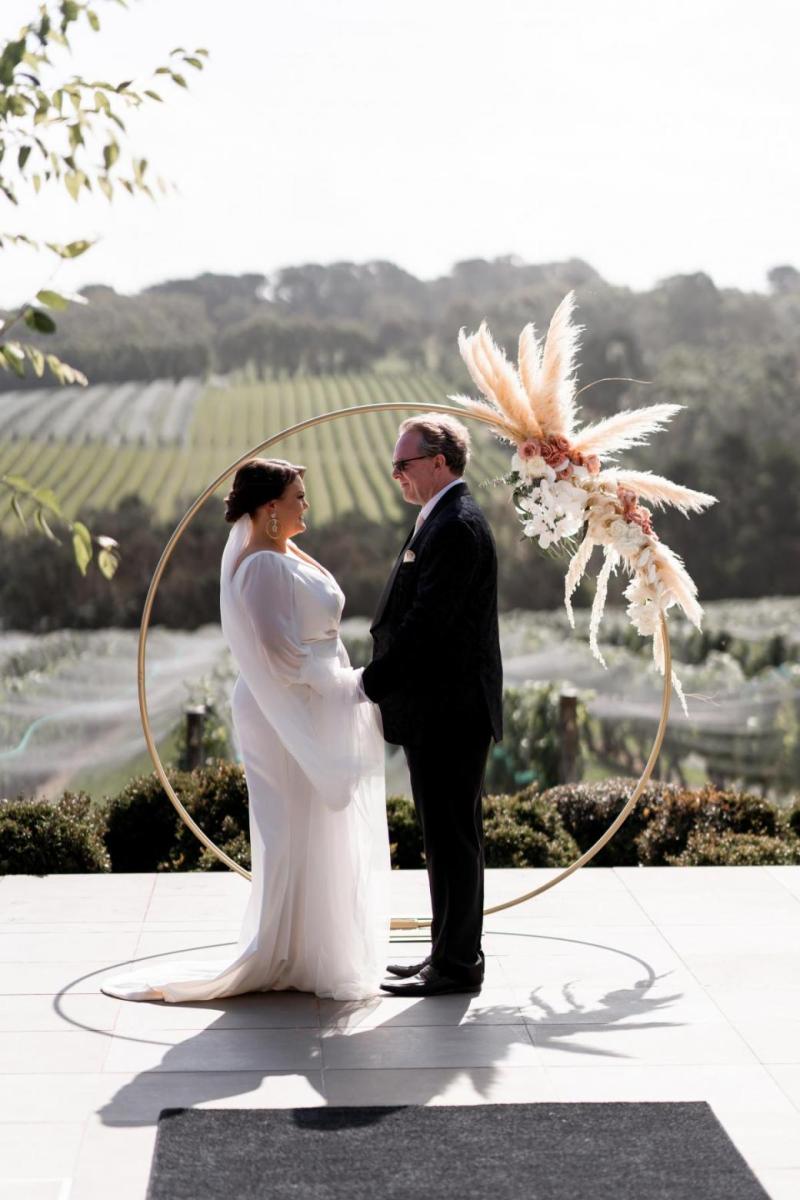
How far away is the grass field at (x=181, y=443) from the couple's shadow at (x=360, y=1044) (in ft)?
25.6

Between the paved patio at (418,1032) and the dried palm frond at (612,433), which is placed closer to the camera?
the paved patio at (418,1032)

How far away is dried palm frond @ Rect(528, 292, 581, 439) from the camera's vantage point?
17.0 ft

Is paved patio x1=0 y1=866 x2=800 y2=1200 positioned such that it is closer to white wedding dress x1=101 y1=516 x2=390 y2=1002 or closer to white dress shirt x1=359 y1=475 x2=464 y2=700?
white wedding dress x1=101 y1=516 x2=390 y2=1002

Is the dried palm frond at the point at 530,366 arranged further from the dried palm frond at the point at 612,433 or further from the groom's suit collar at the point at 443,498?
the groom's suit collar at the point at 443,498

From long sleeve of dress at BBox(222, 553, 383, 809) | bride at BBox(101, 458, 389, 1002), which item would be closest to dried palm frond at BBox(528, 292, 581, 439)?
bride at BBox(101, 458, 389, 1002)

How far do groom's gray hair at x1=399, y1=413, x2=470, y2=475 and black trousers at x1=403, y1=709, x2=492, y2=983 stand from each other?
0.82 metres

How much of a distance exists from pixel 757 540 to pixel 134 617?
526cm

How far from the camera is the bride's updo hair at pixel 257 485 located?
496 cm

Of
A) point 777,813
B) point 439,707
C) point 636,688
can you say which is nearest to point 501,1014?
point 439,707

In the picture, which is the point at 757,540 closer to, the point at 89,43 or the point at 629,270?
the point at 629,270

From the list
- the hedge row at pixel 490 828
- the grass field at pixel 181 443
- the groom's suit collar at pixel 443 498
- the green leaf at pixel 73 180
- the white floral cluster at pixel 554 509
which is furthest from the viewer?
the grass field at pixel 181 443

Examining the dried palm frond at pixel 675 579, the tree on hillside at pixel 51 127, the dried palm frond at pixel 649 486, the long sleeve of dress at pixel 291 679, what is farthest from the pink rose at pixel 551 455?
the tree on hillside at pixel 51 127

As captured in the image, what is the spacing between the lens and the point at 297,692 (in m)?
4.99

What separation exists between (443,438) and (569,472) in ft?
1.69
